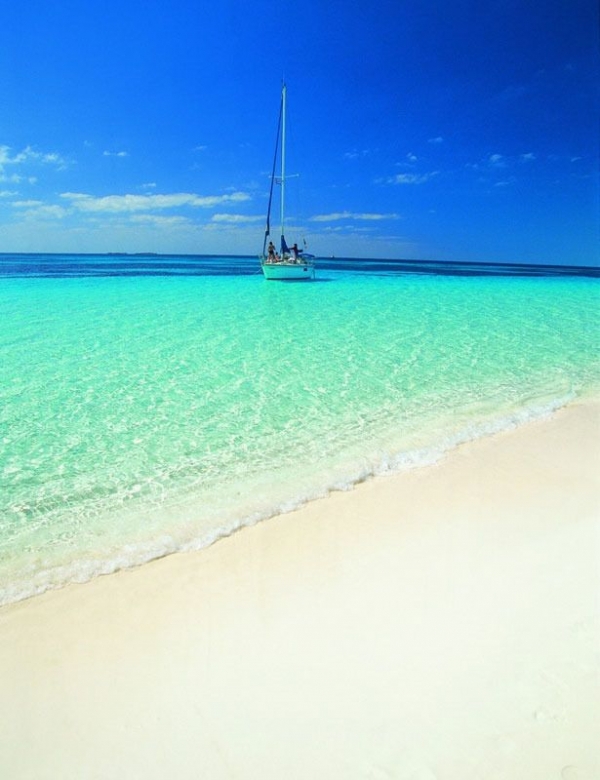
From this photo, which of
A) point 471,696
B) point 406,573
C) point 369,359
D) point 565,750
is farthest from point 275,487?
point 369,359

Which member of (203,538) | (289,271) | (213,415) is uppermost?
(289,271)

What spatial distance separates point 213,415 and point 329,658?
13.4 feet

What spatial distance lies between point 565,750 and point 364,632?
3.38 feet

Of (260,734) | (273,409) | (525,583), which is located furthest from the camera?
(273,409)

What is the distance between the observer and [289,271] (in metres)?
30.9

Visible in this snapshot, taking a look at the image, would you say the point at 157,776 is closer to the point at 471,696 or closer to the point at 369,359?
the point at 471,696

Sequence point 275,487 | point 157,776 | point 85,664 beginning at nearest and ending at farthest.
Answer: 1. point 157,776
2. point 85,664
3. point 275,487

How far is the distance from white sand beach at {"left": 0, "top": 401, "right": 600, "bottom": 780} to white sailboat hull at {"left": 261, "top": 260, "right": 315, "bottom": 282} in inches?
1111

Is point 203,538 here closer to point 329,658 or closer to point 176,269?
point 329,658

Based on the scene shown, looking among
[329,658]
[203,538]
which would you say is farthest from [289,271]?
[329,658]

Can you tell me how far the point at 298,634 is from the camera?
2.65 meters

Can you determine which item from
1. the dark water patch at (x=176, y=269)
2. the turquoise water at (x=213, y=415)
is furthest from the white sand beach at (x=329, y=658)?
the dark water patch at (x=176, y=269)

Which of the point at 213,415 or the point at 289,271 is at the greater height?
the point at 289,271

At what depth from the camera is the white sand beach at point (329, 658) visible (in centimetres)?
199
